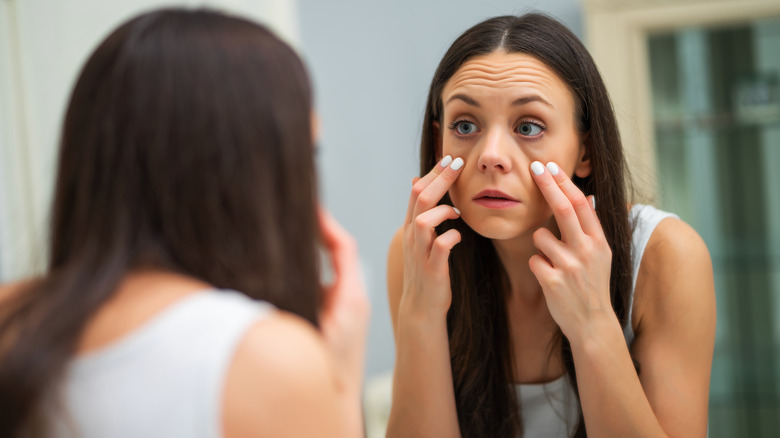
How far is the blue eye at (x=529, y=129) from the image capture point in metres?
0.99

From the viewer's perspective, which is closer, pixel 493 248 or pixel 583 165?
pixel 583 165

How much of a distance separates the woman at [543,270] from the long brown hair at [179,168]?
435 mm

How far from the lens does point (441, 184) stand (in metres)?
1.02

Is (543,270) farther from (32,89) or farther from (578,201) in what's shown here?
(32,89)

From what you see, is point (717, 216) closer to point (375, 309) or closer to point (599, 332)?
point (375, 309)

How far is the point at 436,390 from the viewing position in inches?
41.4

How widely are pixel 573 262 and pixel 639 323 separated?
8.1 inches

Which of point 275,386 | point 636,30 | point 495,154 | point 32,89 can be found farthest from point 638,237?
point 32,89

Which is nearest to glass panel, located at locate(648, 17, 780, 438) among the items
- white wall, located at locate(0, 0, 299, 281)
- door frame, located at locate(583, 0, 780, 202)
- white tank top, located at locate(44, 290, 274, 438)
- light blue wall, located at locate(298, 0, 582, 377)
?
door frame, located at locate(583, 0, 780, 202)

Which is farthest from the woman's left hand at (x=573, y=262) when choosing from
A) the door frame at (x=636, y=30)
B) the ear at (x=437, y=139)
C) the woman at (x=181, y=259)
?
the door frame at (x=636, y=30)

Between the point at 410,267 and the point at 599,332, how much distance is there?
307 mm

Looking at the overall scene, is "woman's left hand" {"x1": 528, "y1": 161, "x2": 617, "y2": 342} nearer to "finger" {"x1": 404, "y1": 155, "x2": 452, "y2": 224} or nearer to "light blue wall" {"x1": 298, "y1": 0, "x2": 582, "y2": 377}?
"finger" {"x1": 404, "y1": 155, "x2": 452, "y2": 224}

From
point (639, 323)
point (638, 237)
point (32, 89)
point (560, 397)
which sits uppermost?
point (32, 89)

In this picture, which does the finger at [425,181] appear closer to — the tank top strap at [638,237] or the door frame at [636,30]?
the tank top strap at [638,237]
